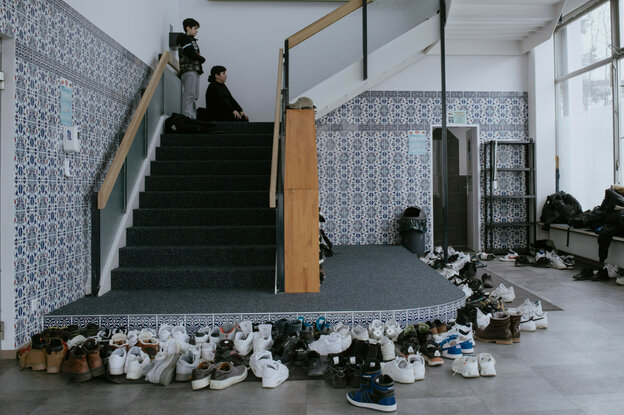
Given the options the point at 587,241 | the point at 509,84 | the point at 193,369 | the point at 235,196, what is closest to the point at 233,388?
the point at 193,369

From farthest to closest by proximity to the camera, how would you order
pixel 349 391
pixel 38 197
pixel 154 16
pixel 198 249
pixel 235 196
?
pixel 154 16 → pixel 235 196 → pixel 198 249 → pixel 38 197 → pixel 349 391

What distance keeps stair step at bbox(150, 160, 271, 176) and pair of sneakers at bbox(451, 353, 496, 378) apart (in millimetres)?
3551

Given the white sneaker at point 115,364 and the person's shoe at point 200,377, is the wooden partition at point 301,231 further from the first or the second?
the white sneaker at point 115,364

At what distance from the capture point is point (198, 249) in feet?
16.0

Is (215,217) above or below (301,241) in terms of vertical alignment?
above

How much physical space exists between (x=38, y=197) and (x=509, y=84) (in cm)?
761

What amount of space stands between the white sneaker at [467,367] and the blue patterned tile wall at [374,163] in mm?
5308

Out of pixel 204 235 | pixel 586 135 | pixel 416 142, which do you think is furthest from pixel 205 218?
pixel 586 135

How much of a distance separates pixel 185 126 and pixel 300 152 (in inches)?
103

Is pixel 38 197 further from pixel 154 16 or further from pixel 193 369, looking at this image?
pixel 154 16

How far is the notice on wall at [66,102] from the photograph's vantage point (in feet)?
13.4

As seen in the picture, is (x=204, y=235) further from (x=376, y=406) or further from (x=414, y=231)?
(x=414, y=231)

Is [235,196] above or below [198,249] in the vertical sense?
above

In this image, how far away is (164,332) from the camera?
3.53 meters
